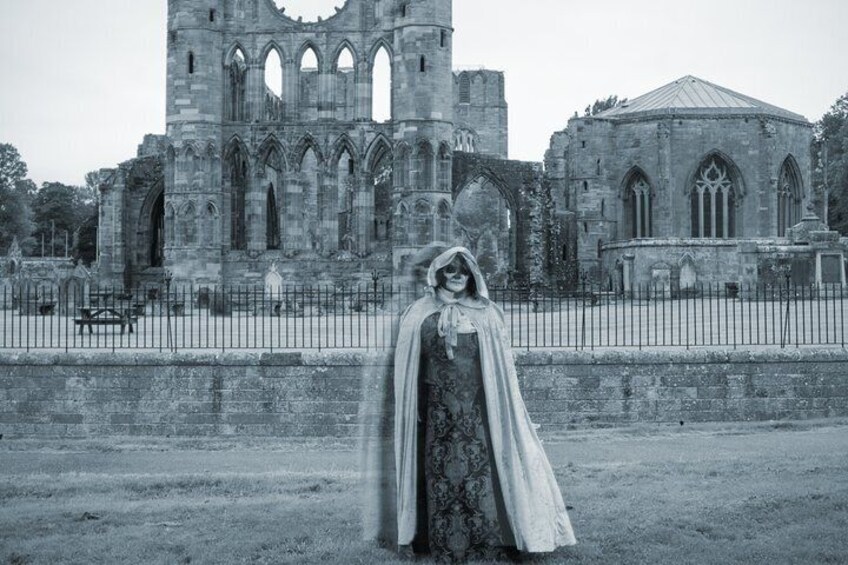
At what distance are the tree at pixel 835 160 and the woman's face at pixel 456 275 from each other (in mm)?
44886

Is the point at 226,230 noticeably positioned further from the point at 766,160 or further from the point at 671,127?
the point at 766,160

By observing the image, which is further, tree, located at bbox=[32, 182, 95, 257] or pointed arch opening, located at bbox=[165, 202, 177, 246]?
tree, located at bbox=[32, 182, 95, 257]

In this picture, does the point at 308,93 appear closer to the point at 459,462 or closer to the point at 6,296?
the point at 6,296

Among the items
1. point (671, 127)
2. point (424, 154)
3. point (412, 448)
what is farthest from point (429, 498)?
point (671, 127)

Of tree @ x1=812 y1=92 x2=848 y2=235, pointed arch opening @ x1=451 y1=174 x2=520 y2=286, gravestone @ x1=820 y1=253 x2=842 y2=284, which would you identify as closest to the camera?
gravestone @ x1=820 y1=253 x2=842 y2=284

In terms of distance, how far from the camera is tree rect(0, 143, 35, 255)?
7606 centimetres

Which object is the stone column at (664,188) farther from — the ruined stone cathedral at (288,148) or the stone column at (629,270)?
the ruined stone cathedral at (288,148)

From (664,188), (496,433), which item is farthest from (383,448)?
(664,188)

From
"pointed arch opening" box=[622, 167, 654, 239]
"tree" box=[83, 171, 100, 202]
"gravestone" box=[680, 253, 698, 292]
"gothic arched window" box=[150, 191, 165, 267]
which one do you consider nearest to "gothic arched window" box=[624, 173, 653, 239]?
"pointed arch opening" box=[622, 167, 654, 239]

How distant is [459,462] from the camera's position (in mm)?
7348

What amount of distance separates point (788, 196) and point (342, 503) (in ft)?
146

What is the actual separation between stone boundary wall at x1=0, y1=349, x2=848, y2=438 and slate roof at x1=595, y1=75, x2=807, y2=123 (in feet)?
111

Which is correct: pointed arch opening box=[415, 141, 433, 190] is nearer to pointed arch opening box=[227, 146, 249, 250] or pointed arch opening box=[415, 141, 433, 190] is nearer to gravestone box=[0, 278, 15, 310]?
pointed arch opening box=[227, 146, 249, 250]

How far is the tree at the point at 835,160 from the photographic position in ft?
188
